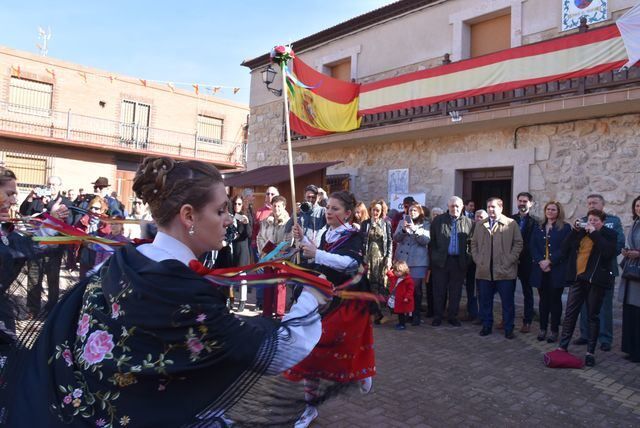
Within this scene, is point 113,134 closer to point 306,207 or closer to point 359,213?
point 306,207

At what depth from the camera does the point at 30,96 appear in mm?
20906

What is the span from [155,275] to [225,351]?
298 millimetres

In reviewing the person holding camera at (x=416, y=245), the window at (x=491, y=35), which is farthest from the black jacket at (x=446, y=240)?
the window at (x=491, y=35)

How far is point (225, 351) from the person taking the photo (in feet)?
4.50

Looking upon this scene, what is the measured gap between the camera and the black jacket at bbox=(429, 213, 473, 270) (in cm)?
706

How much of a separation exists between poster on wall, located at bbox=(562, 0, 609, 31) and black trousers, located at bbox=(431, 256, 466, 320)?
5.02m

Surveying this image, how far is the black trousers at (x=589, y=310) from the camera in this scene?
522 centimetres

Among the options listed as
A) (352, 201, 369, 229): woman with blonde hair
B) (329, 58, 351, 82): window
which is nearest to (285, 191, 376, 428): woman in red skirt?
(352, 201, 369, 229): woman with blonde hair

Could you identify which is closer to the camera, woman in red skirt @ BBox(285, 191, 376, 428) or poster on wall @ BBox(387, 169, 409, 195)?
woman in red skirt @ BBox(285, 191, 376, 428)

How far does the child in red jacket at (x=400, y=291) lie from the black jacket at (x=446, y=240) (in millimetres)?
502

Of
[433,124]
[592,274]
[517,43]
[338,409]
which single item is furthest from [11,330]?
[517,43]

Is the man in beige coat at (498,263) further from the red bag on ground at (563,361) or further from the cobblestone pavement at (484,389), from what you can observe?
the red bag on ground at (563,361)

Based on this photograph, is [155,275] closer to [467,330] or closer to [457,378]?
[457,378]

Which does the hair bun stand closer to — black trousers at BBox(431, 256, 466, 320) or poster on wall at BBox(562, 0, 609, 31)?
black trousers at BBox(431, 256, 466, 320)
